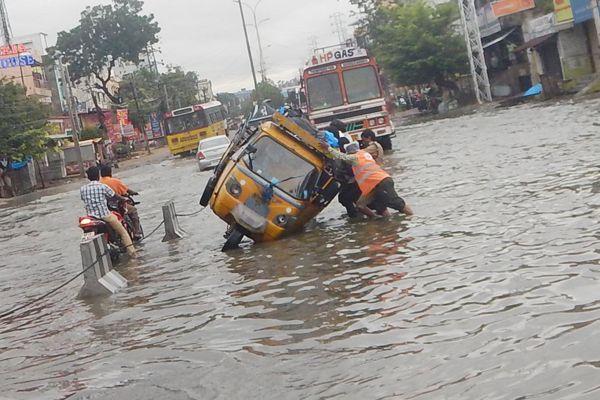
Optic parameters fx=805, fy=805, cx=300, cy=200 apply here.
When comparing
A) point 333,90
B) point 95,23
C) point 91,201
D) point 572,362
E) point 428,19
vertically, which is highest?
point 95,23

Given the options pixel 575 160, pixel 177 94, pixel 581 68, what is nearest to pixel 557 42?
pixel 581 68

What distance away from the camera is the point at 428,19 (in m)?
53.4

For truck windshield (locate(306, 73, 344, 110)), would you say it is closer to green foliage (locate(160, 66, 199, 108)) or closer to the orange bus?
the orange bus

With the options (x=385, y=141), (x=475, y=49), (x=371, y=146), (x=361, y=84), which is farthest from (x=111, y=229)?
(x=475, y=49)

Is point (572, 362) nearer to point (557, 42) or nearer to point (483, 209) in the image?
point (483, 209)

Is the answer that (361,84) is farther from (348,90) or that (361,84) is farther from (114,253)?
(114,253)

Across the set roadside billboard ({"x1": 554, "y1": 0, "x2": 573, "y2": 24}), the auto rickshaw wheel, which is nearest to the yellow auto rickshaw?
the auto rickshaw wheel

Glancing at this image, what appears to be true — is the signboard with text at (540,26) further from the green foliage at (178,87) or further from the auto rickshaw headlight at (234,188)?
the green foliage at (178,87)

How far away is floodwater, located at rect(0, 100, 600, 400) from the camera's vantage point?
5270mm

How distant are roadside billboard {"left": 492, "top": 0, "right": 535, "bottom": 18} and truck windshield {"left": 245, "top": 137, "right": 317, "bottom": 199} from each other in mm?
37103

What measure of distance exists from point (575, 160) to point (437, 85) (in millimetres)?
42395

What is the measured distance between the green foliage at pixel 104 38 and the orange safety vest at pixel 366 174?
65285 millimetres

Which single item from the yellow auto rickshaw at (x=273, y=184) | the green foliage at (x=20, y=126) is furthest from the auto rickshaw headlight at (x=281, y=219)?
the green foliage at (x=20, y=126)

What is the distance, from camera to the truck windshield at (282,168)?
11883 mm
